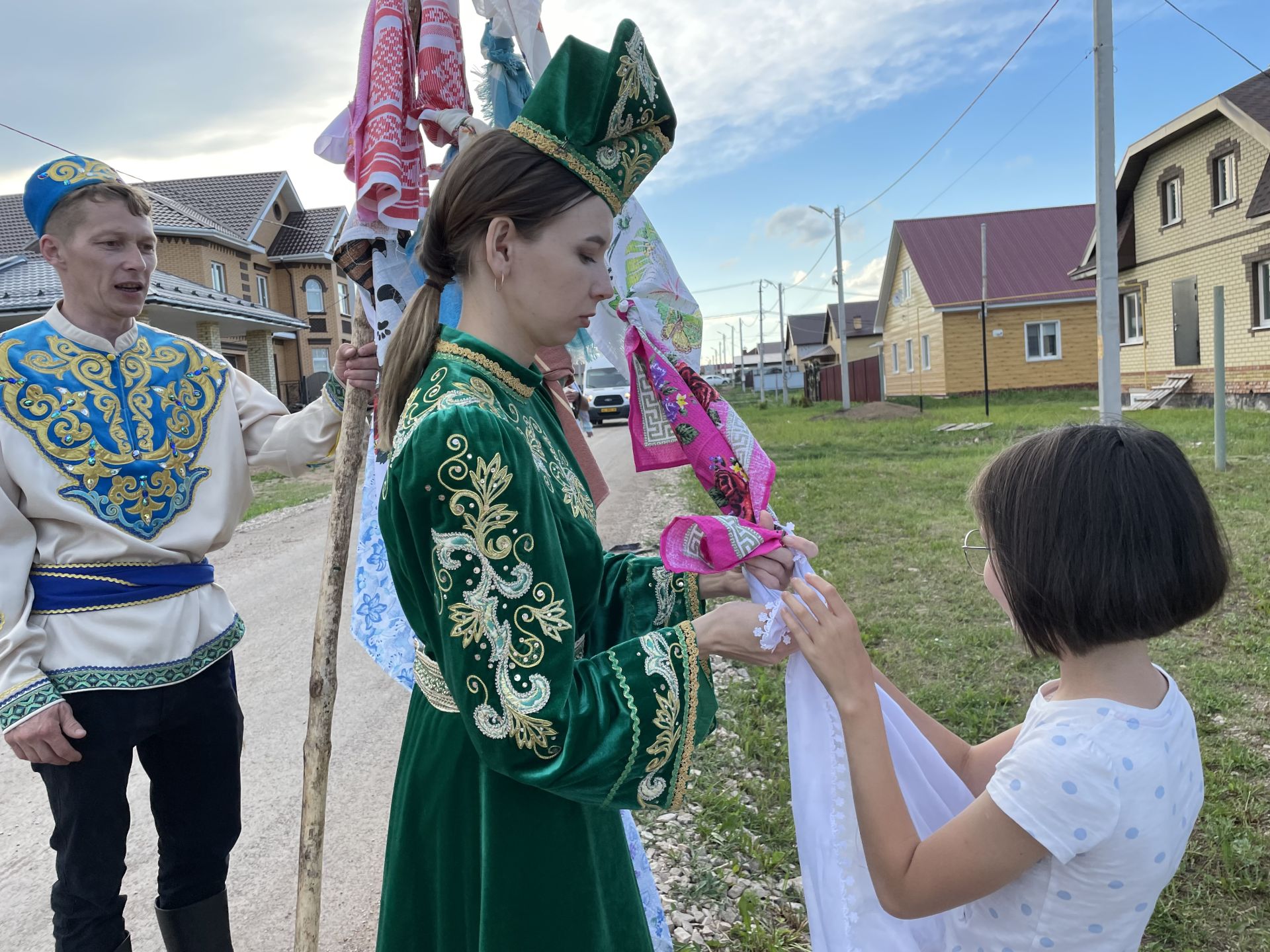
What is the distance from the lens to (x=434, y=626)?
1435mm

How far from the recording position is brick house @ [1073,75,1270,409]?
18.0 metres

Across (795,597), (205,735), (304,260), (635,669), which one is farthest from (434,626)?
(304,260)

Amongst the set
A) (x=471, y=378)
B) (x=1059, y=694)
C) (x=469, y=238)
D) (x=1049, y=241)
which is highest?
(x=1049, y=241)

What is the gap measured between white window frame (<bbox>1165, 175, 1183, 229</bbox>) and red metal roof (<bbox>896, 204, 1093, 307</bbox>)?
6.91m

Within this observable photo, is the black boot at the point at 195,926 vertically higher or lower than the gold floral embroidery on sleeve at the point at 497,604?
lower

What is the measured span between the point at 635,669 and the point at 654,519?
9052mm

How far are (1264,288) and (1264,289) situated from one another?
0.09 feet

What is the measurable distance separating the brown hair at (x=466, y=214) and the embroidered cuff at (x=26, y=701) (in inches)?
42.8

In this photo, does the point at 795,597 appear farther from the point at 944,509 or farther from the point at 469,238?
the point at 944,509

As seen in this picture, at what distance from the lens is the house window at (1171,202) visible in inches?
823

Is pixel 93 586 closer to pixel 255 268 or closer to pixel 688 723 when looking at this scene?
pixel 688 723

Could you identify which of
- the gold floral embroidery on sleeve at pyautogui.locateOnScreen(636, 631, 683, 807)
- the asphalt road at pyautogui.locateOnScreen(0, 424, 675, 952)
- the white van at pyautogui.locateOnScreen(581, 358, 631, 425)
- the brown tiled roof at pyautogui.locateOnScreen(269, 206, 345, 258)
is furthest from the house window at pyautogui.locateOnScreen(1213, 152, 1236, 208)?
the brown tiled roof at pyautogui.locateOnScreen(269, 206, 345, 258)

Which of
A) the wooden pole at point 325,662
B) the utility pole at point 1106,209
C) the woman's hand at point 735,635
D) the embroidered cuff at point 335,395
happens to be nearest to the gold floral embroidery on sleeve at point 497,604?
the woman's hand at point 735,635

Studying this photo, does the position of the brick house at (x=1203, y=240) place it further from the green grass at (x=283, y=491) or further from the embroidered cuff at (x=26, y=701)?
the embroidered cuff at (x=26, y=701)
